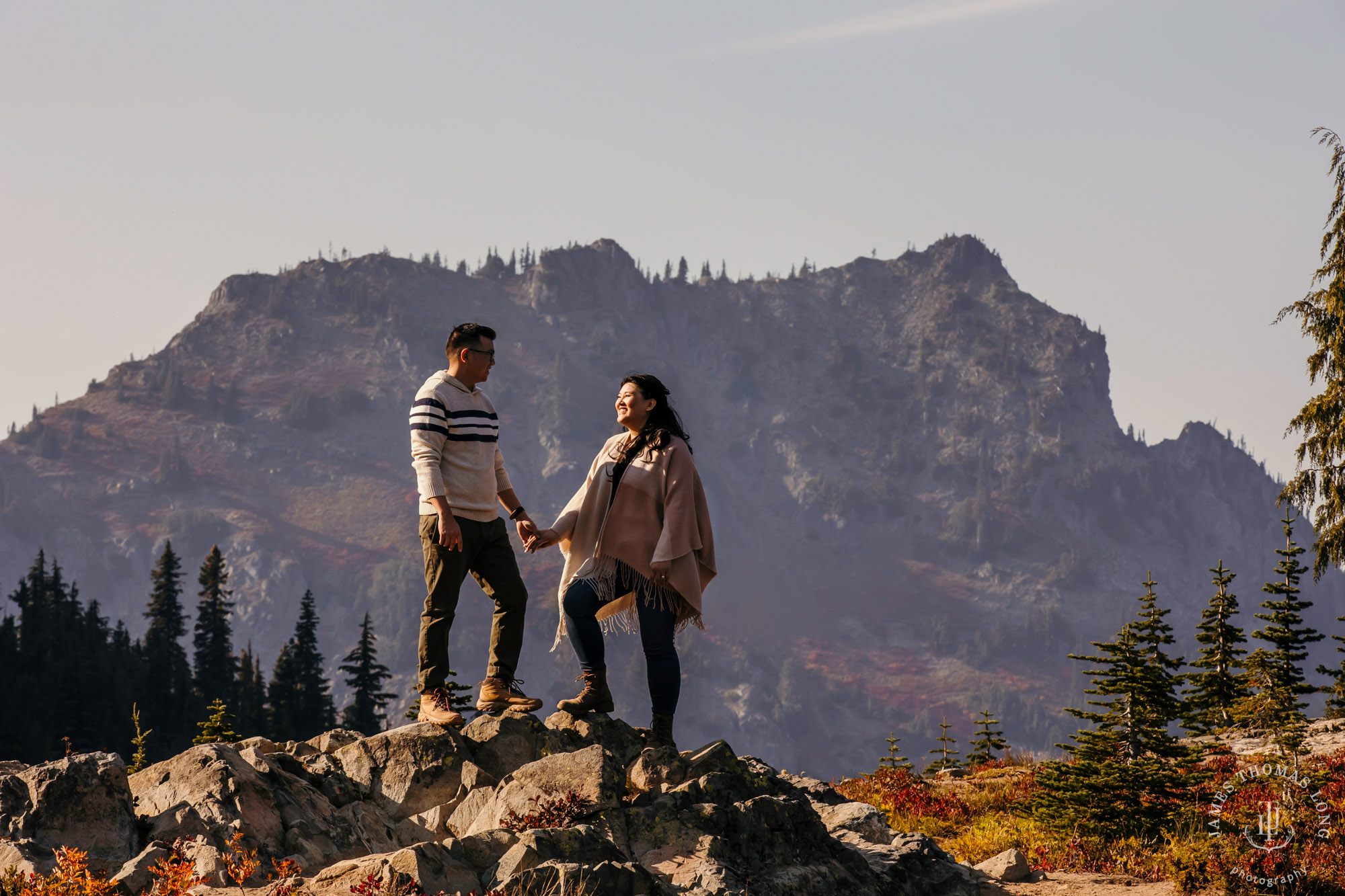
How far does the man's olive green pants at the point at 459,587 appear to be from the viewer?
361 inches

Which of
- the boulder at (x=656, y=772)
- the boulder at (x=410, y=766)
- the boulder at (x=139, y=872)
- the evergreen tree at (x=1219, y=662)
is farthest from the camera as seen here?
the evergreen tree at (x=1219, y=662)

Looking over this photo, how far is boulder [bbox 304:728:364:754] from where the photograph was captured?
378 inches

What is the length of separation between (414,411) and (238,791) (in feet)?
10.9

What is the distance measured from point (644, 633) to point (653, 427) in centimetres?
175

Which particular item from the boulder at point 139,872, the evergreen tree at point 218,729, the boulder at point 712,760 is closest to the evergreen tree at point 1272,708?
the boulder at point 712,760

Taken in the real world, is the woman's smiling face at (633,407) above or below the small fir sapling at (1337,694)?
above

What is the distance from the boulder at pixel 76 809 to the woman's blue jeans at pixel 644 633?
3475 millimetres

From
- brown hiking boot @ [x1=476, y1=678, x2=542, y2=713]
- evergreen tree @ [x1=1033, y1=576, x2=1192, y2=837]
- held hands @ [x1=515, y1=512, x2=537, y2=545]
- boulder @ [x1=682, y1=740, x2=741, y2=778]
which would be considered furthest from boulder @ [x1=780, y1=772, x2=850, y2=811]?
held hands @ [x1=515, y1=512, x2=537, y2=545]

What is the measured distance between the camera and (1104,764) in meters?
11.0

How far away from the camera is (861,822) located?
951 cm

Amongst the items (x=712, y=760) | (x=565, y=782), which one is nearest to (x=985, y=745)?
(x=712, y=760)

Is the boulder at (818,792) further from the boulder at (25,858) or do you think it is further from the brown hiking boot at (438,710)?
the boulder at (25,858)

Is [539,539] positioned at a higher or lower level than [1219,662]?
higher

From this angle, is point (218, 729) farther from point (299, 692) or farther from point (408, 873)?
point (299, 692)
